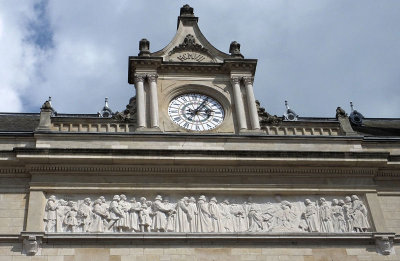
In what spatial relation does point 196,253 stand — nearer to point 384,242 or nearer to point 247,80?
point 384,242

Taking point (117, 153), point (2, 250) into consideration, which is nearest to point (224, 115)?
point (117, 153)

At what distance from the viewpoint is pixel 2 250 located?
1567cm

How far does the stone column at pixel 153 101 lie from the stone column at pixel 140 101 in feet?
0.74

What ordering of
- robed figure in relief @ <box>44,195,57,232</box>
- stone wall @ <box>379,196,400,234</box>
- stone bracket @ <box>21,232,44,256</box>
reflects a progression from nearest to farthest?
stone bracket @ <box>21,232,44,256</box> < robed figure in relief @ <box>44,195,57,232</box> < stone wall @ <box>379,196,400,234</box>

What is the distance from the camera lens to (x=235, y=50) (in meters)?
20.9

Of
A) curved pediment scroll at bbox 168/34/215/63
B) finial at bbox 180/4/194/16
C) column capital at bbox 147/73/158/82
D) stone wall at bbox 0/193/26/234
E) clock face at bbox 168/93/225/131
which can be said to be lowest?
stone wall at bbox 0/193/26/234

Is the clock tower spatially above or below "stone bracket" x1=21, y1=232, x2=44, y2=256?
above

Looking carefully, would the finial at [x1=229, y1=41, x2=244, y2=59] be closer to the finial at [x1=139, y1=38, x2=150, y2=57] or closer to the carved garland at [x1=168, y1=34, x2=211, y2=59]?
the carved garland at [x1=168, y1=34, x2=211, y2=59]

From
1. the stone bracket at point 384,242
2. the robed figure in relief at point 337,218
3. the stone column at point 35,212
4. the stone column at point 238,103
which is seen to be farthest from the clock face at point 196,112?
the stone bracket at point 384,242

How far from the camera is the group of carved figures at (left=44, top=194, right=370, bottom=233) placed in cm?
1645

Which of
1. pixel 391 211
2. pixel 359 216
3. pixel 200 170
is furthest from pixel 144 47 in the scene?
pixel 391 211

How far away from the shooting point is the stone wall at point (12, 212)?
1609cm

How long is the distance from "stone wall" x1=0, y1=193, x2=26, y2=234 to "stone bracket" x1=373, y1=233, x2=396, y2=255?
8739 millimetres

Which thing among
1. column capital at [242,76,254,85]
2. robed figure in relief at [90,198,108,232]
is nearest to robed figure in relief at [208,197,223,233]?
robed figure in relief at [90,198,108,232]
